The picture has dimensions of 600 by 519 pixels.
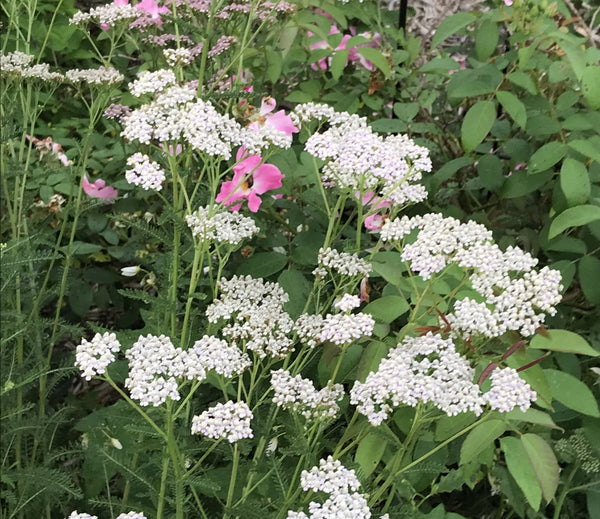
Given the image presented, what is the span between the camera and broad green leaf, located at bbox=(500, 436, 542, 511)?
88 centimetres

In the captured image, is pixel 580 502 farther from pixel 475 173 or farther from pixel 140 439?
pixel 140 439

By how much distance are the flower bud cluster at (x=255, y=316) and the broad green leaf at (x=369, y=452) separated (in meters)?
0.14

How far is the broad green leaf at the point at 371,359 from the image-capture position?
954mm

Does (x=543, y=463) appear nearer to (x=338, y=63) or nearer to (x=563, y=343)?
(x=563, y=343)

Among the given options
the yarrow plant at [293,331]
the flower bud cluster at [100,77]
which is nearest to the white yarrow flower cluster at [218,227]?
the yarrow plant at [293,331]

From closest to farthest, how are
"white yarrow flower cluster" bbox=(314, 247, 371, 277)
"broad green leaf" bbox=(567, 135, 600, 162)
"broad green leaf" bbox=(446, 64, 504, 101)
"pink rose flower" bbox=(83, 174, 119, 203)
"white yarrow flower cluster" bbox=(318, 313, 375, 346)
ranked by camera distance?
"white yarrow flower cluster" bbox=(318, 313, 375, 346)
"white yarrow flower cluster" bbox=(314, 247, 371, 277)
"broad green leaf" bbox=(567, 135, 600, 162)
"broad green leaf" bbox=(446, 64, 504, 101)
"pink rose flower" bbox=(83, 174, 119, 203)

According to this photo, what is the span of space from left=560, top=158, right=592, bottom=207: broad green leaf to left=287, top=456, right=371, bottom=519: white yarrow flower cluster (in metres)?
0.51

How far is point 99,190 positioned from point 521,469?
104 cm

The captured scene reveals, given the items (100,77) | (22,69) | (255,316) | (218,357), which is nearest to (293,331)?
(255,316)

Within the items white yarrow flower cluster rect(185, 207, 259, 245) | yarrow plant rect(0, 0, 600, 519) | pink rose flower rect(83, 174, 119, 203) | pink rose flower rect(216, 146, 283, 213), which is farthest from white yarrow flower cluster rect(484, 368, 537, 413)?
pink rose flower rect(83, 174, 119, 203)

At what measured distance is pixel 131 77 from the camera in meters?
2.01

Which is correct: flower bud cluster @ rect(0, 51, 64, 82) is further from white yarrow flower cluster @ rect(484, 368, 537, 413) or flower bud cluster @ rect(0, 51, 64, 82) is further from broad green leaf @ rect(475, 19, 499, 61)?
white yarrow flower cluster @ rect(484, 368, 537, 413)

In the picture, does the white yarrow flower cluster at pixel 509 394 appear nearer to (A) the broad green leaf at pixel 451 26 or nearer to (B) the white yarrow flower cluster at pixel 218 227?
(B) the white yarrow flower cluster at pixel 218 227

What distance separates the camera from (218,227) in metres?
0.95
